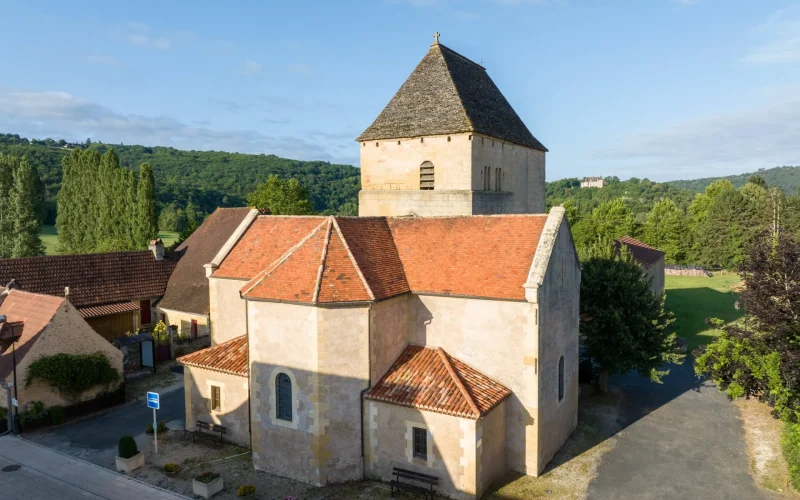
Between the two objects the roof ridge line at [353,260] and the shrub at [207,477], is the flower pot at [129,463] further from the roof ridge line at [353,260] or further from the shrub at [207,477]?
the roof ridge line at [353,260]

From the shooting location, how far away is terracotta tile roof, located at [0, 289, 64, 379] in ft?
79.5

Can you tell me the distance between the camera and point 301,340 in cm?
1886

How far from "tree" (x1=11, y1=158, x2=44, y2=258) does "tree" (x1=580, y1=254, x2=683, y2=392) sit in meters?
53.7

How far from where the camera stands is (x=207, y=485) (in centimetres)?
1786

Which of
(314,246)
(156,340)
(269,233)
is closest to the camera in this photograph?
(314,246)

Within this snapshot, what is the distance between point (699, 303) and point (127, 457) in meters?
56.5

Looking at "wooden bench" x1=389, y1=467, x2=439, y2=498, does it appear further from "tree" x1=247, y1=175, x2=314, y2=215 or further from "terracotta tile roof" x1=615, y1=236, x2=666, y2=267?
"tree" x1=247, y1=175, x2=314, y2=215

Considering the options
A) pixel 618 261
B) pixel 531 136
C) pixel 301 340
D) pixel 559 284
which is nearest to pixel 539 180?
pixel 531 136

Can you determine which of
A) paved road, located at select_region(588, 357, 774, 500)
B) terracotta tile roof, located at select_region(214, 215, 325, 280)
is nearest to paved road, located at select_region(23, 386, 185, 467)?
terracotta tile roof, located at select_region(214, 215, 325, 280)

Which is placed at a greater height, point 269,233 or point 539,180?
point 539,180

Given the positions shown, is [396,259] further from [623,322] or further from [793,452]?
[793,452]

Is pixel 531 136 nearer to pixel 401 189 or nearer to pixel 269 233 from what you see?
pixel 401 189

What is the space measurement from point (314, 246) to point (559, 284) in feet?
34.4

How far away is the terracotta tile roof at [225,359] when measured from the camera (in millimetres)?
21859
